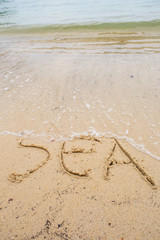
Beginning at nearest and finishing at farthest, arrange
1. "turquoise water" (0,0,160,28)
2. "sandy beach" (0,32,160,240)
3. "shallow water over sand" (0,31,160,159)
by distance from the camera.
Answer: "sandy beach" (0,32,160,240), "shallow water over sand" (0,31,160,159), "turquoise water" (0,0,160,28)

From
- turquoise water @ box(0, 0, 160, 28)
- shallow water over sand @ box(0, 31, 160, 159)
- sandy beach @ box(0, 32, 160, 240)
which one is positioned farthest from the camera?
turquoise water @ box(0, 0, 160, 28)

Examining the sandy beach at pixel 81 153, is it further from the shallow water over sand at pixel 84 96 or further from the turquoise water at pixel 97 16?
the turquoise water at pixel 97 16

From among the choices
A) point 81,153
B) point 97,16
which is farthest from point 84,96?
point 97,16

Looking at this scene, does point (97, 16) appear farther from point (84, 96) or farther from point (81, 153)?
point (81, 153)

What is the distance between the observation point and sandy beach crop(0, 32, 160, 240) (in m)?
1.60

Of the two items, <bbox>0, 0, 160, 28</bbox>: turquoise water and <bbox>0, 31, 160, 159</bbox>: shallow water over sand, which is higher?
<bbox>0, 0, 160, 28</bbox>: turquoise water

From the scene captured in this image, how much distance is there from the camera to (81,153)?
232cm

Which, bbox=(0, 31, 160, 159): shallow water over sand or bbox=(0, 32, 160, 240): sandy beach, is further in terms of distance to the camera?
bbox=(0, 31, 160, 159): shallow water over sand

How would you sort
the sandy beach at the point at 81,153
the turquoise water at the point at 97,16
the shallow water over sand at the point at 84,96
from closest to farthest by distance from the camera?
the sandy beach at the point at 81,153
the shallow water over sand at the point at 84,96
the turquoise water at the point at 97,16

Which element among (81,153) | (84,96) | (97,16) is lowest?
(81,153)

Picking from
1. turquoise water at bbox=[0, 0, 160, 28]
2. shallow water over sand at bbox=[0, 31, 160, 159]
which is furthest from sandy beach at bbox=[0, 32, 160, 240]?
turquoise water at bbox=[0, 0, 160, 28]

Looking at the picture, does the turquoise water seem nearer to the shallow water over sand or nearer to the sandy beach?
the shallow water over sand

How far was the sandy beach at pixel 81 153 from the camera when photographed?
1604 mm

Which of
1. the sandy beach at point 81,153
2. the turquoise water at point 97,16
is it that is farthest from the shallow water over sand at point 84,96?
the turquoise water at point 97,16
